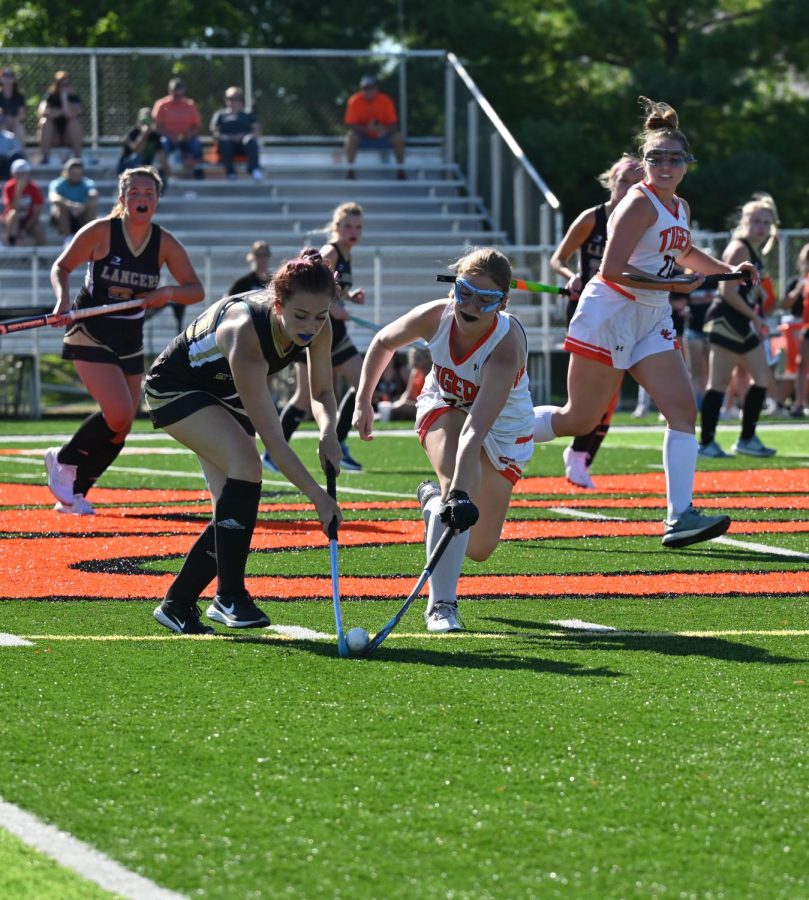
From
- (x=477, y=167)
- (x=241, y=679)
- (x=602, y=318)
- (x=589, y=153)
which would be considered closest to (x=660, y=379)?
(x=602, y=318)

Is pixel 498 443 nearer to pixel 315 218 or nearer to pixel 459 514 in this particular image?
pixel 459 514

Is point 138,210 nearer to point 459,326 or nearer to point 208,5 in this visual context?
point 459,326

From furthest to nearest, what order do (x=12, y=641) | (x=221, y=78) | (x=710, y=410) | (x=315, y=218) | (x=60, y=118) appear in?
(x=315, y=218) < (x=221, y=78) < (x=60, y=118) < (x=710, y=410) < (x=12, y=641)

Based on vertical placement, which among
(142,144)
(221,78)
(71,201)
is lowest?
(71,201)

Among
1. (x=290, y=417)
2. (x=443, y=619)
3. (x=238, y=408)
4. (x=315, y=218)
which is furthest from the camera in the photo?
(x=315, y=218)

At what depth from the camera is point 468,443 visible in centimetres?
633

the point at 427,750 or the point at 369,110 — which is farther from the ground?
the point at 369,110

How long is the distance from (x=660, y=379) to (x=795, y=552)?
108cm

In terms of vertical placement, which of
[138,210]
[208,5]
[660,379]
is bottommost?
[660,379]

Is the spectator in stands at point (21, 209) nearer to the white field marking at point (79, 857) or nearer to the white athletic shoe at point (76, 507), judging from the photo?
the white athletic shoe at point (76, 507)

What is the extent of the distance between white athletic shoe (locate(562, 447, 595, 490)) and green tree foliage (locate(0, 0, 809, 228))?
22.2m

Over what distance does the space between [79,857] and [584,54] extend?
33902 millimetres

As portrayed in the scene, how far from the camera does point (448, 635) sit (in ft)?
20.4

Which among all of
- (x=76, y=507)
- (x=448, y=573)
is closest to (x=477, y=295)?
(x=448, y=573)
